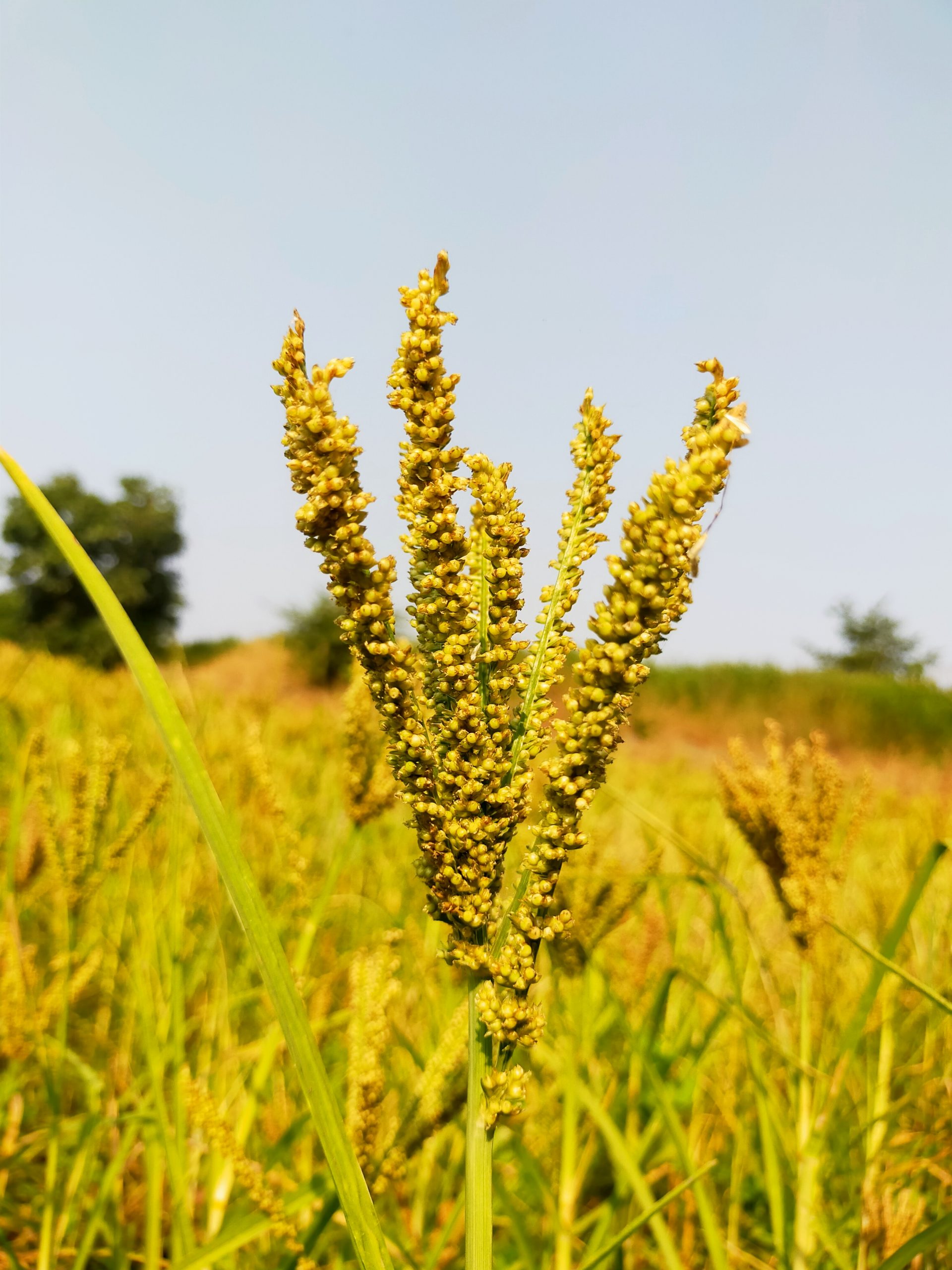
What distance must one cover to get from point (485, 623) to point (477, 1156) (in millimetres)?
354

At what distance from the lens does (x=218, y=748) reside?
11.6 ft

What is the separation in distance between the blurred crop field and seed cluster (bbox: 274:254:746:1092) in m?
0.33

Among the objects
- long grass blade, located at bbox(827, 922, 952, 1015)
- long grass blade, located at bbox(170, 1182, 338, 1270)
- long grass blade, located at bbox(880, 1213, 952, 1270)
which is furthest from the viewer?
long grass blade, located at bbox(170, 1182, 338, 1270)

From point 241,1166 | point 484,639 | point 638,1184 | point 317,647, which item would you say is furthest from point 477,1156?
point 317,647

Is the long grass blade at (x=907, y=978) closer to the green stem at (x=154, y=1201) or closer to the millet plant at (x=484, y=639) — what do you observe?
the millet plant at (x=484, y=639)

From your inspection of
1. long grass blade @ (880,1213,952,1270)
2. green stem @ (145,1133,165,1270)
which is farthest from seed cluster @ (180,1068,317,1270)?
long grass blade @ (880,1213,952,1270)

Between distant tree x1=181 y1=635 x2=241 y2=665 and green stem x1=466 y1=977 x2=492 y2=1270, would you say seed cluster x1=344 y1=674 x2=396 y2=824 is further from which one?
distant tree x1=181 y1=635 x2=241 y2=665

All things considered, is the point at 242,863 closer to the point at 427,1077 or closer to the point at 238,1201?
the point at 427,1077

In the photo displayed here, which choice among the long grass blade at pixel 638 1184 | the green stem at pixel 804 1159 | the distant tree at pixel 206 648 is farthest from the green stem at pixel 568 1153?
the distant tree at pixel 206 648

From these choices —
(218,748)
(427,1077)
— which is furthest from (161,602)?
(427,1077)

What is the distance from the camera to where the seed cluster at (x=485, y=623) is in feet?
1.57

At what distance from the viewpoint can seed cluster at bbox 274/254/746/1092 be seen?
1.57 ft

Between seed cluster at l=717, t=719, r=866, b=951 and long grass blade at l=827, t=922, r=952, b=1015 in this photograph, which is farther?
seed cluster at l=717, t=719, r=866, b=951

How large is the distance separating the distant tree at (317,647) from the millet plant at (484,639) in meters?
14.6
